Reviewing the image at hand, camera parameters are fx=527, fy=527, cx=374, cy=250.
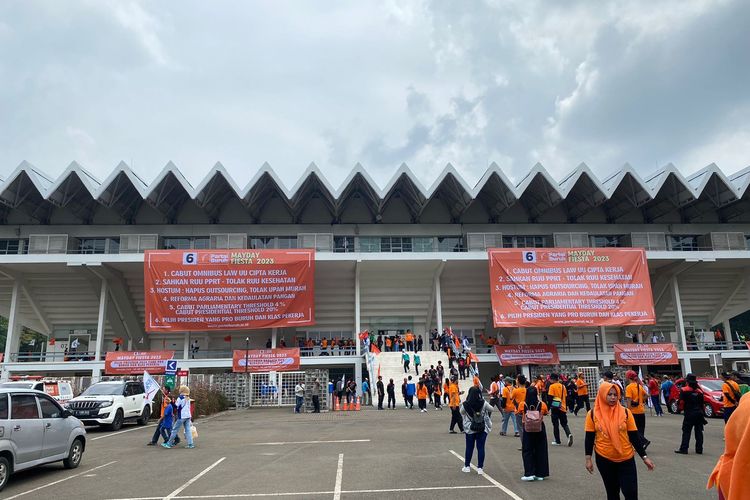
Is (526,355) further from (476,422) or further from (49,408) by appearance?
(49,408)

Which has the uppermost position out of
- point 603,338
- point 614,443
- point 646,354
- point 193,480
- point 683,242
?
point 683,242

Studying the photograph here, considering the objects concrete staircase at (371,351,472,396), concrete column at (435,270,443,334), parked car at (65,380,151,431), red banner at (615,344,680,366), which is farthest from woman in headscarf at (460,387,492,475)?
red banner at (615,344,680,366)

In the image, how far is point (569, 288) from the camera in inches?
1149

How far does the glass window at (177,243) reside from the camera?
34.6 m

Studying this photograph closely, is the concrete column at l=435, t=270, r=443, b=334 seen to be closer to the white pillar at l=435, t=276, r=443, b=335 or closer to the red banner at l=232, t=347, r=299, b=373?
the white pillar at l=435, t=276, r=443, b=335

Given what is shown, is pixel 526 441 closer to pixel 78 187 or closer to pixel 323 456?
pixel 323 456

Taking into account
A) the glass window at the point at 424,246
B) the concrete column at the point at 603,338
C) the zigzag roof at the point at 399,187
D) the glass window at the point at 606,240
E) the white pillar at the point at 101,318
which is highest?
the zigzag roof at the point at 399,187

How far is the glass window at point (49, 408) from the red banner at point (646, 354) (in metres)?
27.3

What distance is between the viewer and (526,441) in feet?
26.8

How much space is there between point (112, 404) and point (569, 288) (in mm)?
23000

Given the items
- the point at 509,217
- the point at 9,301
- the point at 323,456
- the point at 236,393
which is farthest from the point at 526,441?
the point at 9,301

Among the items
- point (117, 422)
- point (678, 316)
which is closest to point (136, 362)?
point (117, 422)

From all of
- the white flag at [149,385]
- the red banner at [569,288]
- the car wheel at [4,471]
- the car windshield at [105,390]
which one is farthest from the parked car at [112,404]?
the red banner at [569,288]

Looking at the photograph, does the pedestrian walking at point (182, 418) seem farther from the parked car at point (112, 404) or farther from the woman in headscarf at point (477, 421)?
the woman in headscarf at point (477, 421)
